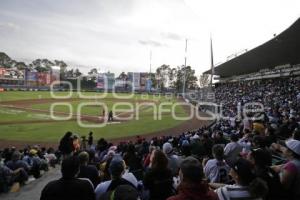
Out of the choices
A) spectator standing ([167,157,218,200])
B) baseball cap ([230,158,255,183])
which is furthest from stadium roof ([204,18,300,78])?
spectator standing ([167,157,218,200])

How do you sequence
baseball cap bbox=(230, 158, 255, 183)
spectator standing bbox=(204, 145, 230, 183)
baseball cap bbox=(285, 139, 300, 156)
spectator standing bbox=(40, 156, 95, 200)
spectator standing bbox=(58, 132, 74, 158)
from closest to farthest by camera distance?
1. baseball cap bbox=(230, 158, 255, 183)
2. spectator standing bbox=(40, 156, 95, 200)
3. baseball cap bbox=(285, 139, 300, 156)
4. spectator standing bbox=(204, 145, 230, 183)
5. spectator standing bbox=(58, 132, 74, 158)

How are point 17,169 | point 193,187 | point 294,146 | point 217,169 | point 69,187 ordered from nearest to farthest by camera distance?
point 193,187
point 69,187
point 294,146
point 217,169
point 17,169

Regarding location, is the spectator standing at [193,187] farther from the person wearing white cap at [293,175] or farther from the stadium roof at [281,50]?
the stadium roof at [281,50]

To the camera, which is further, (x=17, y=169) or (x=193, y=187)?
(x=17, y=169)

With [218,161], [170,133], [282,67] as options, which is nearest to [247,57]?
[282,67]

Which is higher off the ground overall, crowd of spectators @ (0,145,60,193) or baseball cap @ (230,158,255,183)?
baseball cap @ (230,158,255,183)

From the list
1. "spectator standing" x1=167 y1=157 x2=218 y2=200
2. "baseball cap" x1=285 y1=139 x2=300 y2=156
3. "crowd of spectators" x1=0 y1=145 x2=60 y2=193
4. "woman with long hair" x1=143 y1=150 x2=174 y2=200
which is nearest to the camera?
"spectator standing" x1=167 y1=157 x2=218 y2=200

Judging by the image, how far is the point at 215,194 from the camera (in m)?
3.20

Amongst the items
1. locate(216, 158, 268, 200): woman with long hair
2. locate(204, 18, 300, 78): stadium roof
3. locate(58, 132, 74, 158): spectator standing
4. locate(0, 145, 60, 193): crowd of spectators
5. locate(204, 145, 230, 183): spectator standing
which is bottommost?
locate(0, 145, 60, 193): crowd of spectators

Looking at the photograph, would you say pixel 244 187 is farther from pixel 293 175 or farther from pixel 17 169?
pixel 17 169

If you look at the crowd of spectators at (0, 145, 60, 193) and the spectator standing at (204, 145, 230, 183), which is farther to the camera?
the crowd of spectators at (0, 145, 60, 193)

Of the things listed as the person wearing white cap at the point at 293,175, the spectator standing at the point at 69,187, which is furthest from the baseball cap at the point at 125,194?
the person wearing white cap at the point at 293,175

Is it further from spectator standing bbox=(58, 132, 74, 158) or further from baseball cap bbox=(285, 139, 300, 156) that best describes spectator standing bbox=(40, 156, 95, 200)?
spectator standing bbox=(58, 132, 74, 158)

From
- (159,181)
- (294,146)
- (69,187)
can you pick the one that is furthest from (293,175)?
(69,187)
